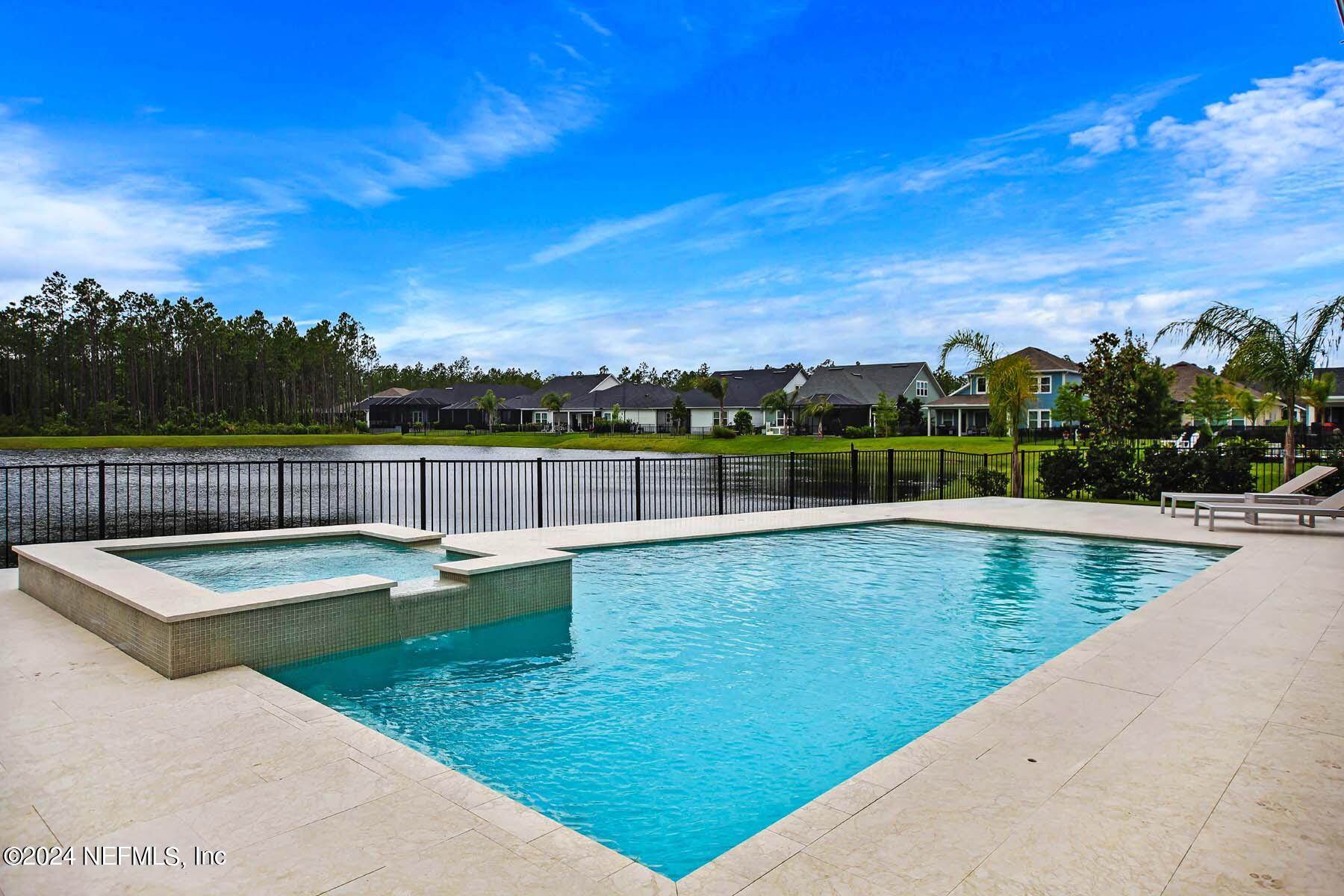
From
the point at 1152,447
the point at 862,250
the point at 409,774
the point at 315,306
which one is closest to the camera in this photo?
the point at 409,774

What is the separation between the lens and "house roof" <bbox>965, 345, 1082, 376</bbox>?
157ft

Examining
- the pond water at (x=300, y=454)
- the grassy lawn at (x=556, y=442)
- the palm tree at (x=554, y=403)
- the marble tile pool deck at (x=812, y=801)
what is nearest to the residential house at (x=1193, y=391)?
the grassy lawn at (x=556, y=442)

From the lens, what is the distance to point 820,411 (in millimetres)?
52656

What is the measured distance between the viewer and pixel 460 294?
143 ft

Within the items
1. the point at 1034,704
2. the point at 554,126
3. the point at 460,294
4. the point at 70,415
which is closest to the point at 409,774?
the point at 1034,704

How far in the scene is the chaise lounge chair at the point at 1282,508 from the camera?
11141 mm

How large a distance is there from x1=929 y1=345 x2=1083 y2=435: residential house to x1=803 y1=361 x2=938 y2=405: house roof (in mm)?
3560

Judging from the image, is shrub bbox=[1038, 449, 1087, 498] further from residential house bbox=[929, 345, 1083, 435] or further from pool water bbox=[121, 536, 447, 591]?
residential house bbox=[929, 345, 1083, 435]

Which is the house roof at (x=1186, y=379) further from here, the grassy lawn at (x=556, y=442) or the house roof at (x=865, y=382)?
the house roof at (x=865, y=382)

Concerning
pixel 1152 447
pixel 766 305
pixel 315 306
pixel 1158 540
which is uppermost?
pixel 315 306

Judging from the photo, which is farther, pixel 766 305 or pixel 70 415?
pixel 70 415

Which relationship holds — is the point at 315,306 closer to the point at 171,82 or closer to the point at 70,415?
the point at 70,415

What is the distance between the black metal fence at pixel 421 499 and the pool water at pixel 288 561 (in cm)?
135

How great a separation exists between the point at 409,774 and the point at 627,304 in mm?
Result: 50715
